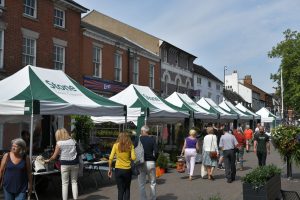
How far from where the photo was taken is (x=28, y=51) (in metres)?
22.1

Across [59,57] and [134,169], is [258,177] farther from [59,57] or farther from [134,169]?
[59,57]

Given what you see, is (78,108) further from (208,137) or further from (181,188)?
(208,137)

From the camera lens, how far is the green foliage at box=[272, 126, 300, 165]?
1358cm

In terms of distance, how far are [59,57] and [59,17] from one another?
2.21m

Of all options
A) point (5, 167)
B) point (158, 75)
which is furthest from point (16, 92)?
point (158, 75)

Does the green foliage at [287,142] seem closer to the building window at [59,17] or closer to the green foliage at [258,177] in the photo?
the green foliage at [258,177]

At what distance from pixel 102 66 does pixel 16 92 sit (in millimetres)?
18203

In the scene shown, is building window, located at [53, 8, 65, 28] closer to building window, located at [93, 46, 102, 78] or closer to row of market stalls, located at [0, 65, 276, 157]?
building window, located at [93, 46, 102, 78]

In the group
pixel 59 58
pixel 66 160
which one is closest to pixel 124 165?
pixel 66 160

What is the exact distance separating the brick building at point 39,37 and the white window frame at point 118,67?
16.8ft

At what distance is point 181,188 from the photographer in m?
12.5

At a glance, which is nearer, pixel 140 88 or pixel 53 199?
pixel 53 199

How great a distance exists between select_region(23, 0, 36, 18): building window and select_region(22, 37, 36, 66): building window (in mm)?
1293

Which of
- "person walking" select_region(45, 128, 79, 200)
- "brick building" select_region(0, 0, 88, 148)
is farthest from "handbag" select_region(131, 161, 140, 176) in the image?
"brick building" select_region(0, 0, 88, 148)
